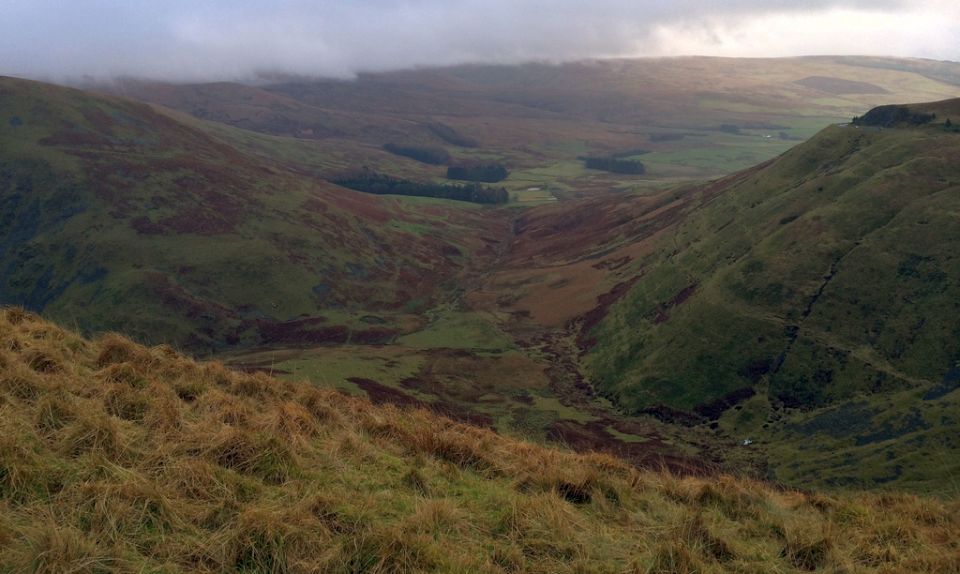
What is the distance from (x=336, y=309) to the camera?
106 m

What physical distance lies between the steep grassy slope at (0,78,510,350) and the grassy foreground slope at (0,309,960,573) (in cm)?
8227

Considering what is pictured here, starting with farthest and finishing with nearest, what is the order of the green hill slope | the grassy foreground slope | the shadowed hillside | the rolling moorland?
the rolling moorland
the shadowed hillside
the green hill slope
the grassy foreground slope

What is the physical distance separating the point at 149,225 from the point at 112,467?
120 m

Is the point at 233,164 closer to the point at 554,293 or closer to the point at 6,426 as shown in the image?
the point at 554,293

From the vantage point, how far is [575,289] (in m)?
101

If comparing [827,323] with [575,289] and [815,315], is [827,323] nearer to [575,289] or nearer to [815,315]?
[815,315]

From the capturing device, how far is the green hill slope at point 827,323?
46.0 m

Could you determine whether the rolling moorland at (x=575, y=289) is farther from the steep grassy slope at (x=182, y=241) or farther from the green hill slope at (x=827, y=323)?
the steep grassy slope at (x=182, y=241)

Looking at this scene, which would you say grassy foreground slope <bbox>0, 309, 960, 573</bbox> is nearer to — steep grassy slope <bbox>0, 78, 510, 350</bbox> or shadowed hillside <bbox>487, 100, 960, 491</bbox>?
shadowed hillside <bbox>487, 100, 960, 491</bbox>

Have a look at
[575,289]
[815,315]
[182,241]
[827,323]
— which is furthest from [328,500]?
[182,241]

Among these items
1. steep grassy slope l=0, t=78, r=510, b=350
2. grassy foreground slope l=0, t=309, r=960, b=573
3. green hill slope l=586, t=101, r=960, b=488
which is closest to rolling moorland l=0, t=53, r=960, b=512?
green hill slope l=586, t=101, r=960, b=488

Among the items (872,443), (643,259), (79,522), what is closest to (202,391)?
(79,522)

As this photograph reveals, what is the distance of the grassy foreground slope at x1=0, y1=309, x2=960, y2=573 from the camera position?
8.07m

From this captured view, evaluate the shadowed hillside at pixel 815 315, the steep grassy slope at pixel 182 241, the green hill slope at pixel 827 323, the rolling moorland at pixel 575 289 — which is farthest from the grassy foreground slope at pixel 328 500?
the steep grassy slope at pixel 182 241
